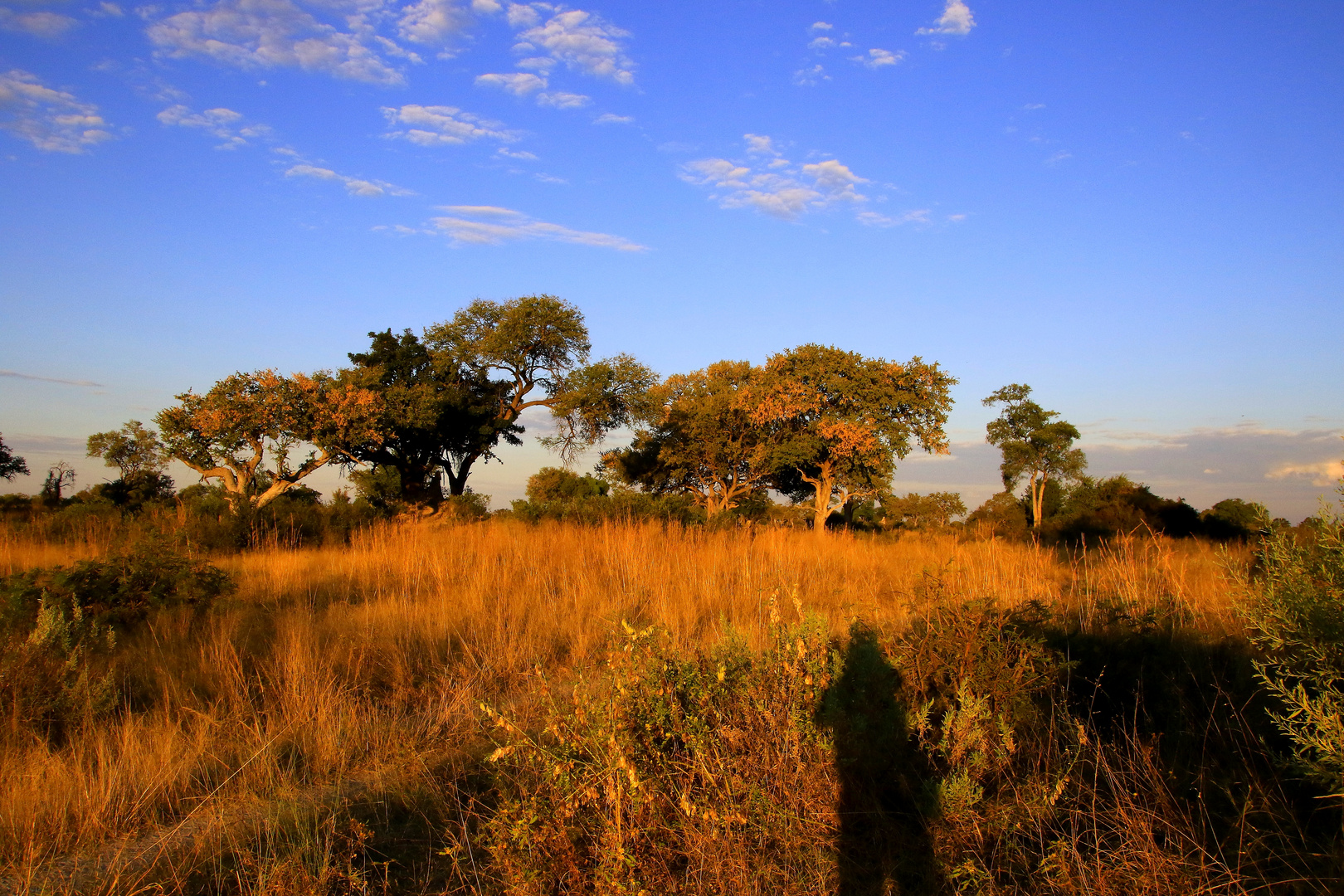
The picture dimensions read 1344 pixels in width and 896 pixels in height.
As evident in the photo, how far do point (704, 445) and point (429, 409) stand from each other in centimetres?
1150

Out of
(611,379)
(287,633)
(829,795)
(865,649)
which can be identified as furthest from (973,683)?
(611,379)

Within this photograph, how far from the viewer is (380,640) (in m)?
5.91

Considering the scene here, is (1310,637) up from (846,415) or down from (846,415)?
down

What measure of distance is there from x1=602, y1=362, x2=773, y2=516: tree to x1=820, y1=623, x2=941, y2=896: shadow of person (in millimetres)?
23892

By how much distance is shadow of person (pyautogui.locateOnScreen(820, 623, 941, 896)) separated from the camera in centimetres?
271

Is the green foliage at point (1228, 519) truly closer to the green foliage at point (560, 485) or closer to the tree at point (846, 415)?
the tree at point (846, 415)

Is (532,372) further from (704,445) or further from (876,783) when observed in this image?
(876,783)

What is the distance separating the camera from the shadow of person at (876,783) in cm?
271

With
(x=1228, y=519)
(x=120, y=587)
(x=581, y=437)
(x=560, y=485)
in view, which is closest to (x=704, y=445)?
(x=581, y=437)

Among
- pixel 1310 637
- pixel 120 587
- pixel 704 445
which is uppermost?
pixel 704 445

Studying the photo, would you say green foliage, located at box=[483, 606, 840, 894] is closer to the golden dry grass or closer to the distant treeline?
the golden dry grass

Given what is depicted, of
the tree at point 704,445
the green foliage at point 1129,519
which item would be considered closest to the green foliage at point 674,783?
the green foliage at point 1129,519

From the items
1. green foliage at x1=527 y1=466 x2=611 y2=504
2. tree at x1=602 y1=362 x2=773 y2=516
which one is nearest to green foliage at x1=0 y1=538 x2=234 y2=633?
tree at x1=602 y1=362 x2=773 y2=516

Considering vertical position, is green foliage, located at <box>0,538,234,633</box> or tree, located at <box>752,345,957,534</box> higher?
tree, located at <box>752,345,957,534</box>
